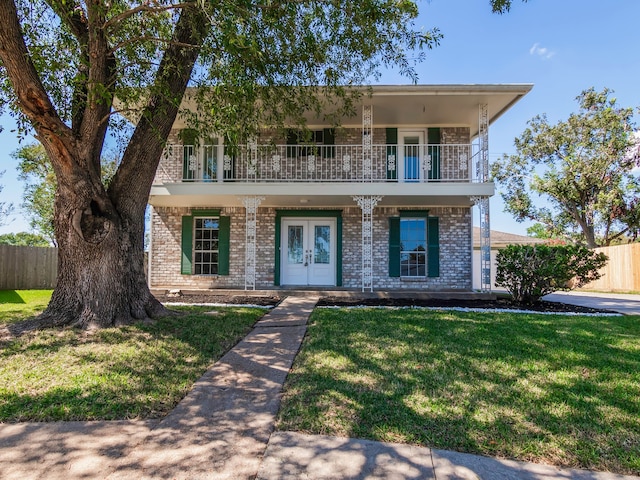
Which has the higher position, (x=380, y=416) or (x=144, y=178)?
(x=144, y=178)

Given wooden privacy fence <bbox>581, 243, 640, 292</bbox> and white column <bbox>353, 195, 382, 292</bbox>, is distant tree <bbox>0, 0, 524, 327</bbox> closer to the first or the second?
white column <bbox>353, 195, 382, 292</bbox>

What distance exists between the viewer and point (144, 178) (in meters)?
5.77

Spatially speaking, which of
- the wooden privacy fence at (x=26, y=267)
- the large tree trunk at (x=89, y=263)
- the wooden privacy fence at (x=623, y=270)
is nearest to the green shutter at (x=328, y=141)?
the large tree trunk at (x=89, y=263)

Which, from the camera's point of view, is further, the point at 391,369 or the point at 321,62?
the point at 321,62

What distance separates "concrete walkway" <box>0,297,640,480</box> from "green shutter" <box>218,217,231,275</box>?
817 cm

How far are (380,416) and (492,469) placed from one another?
32.1 inches

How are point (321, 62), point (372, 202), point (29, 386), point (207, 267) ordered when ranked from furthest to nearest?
1. point (207, 267)
2. point (372, 202)
3. point (321, 62)
4. point (29, 386)

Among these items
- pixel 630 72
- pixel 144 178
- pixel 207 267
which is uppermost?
pixel 630 72

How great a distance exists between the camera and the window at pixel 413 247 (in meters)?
10.8

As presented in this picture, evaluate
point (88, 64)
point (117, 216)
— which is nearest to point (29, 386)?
point (117, 216)

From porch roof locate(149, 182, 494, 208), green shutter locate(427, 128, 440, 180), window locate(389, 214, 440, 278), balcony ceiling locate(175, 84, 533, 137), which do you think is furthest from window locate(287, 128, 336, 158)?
green shutter locate(427, 128, 440, 180)

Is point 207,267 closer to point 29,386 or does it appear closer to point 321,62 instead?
point 321,62

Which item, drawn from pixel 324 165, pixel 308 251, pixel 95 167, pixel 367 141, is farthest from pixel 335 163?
pixel 95 167

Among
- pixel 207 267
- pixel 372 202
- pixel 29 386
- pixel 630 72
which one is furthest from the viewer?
pixel 630 72
